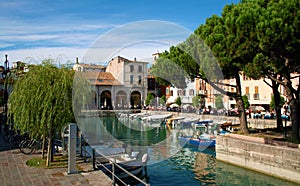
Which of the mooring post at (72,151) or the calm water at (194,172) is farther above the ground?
the mooring post at (72,151)

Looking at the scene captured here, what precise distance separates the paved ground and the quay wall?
7.38 metres

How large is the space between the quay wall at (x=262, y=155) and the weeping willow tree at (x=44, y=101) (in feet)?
26.8

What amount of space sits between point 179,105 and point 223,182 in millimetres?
34035

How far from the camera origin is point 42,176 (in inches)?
349

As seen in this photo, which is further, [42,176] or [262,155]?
[262,155]

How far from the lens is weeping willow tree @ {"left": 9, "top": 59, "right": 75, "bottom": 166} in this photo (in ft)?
31.8

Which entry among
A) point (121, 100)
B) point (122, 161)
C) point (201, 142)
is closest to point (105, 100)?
point (121, 100)

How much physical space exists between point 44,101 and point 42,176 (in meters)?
2.33

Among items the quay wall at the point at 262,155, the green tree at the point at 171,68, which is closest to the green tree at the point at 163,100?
the green tree at the point at 171,68

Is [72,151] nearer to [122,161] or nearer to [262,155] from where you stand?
[122,161]

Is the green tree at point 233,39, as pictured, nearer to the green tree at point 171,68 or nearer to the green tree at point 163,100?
the green tree at point 171,68

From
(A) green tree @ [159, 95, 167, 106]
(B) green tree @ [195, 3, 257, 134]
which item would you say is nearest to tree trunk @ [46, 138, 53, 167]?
(B) green tree @ [195, 3, 257, 134]

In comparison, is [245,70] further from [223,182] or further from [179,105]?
[179,105]

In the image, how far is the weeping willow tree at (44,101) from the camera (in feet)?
31.8
